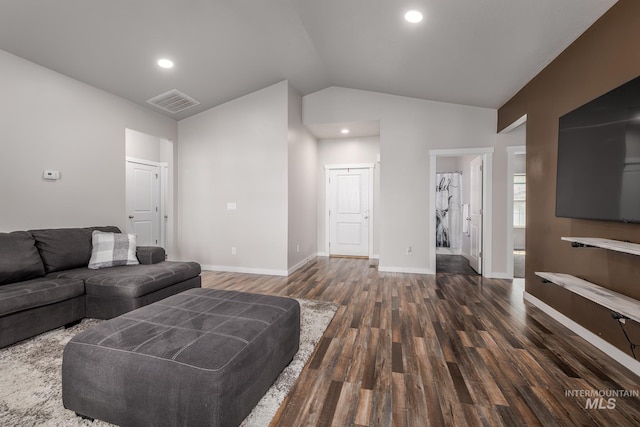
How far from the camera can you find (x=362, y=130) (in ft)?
18.9

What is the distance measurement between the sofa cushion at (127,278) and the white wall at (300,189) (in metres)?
2.01

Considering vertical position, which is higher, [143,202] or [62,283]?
[143,202]

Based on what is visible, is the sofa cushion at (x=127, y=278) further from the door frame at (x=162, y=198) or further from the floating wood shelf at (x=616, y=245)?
the floating wood shelf at (x=616, y=245)

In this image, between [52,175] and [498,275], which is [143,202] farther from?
[498,275]

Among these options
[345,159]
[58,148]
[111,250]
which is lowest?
[111,250]

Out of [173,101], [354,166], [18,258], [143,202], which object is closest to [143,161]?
[143,202]

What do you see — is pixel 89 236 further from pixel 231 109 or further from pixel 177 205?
pixel 231 109

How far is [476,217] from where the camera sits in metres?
5.09

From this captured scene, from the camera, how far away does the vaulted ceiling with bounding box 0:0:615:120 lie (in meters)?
2.59

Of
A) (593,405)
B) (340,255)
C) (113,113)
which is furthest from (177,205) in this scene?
(593,405)

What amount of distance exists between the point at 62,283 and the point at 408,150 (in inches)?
189

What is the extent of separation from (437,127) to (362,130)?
1.47m

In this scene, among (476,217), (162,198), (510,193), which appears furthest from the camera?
(162,198)

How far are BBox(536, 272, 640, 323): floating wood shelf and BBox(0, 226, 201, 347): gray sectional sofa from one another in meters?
3.61
